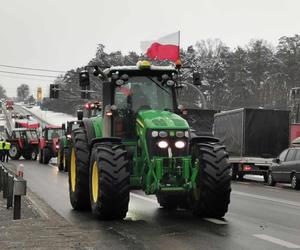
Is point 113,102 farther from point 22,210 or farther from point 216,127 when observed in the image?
point 216,127

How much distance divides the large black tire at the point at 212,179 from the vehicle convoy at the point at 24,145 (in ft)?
107

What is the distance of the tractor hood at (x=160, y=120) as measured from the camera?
10.3m

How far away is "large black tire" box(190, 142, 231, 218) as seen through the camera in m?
10.0

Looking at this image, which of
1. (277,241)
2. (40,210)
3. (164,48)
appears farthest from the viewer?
(164,48)

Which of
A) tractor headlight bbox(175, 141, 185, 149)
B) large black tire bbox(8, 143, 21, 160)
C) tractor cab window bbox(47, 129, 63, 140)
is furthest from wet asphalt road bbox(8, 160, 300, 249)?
large black tire bbox(8, 143, 21, 160)

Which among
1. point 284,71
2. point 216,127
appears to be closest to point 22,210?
point 216,127

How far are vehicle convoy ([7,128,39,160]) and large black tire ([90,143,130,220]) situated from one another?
32.2 meters

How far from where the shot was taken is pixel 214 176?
1003 centimetres

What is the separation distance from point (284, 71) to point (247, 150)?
65.7 m

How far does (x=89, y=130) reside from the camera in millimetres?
12258

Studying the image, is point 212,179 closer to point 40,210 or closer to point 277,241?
point 277,241

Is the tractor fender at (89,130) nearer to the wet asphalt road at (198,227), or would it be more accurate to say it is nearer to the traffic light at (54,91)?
the wet asphalt road at (198,227)

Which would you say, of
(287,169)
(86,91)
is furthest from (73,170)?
(287,169)

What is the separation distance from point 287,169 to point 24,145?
24.4m
